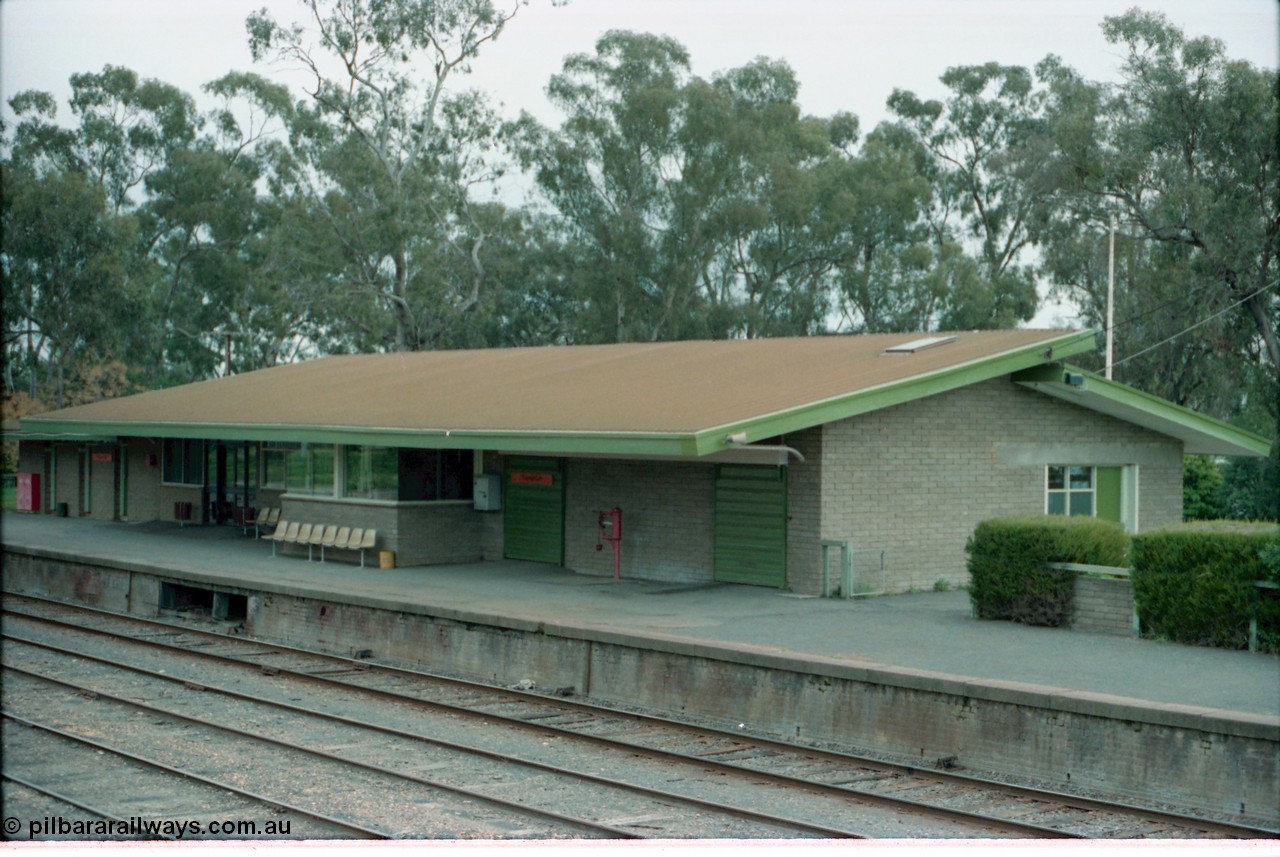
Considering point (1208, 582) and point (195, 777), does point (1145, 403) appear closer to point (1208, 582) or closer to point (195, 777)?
point (1208, 582)

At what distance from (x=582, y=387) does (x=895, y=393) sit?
5811 millimetres

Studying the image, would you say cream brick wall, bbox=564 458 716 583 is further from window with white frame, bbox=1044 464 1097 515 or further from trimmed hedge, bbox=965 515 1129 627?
window with white frame, bbox=1044 464 1097 515

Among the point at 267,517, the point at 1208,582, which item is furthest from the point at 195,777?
the point at 267,517

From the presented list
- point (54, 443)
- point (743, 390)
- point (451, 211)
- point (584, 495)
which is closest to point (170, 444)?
point (54, 443)

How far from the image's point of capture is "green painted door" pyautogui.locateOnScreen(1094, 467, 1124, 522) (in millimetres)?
21266

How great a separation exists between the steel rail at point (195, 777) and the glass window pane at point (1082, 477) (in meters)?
14.1

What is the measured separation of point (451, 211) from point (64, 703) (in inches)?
1649

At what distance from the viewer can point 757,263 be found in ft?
175

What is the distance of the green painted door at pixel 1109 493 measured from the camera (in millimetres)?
21266

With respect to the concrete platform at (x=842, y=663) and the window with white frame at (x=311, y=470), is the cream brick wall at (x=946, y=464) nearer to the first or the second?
the concrete platform at (x=842, y=663)

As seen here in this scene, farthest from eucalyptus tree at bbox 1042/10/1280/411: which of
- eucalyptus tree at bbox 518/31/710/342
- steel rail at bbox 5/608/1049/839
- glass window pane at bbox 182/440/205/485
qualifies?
steel rail at bbox 5/608/1049/839

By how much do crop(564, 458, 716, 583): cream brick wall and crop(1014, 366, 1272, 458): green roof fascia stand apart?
482cm

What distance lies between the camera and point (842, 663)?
12617mm

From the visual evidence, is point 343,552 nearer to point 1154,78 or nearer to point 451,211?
point 1154,78
